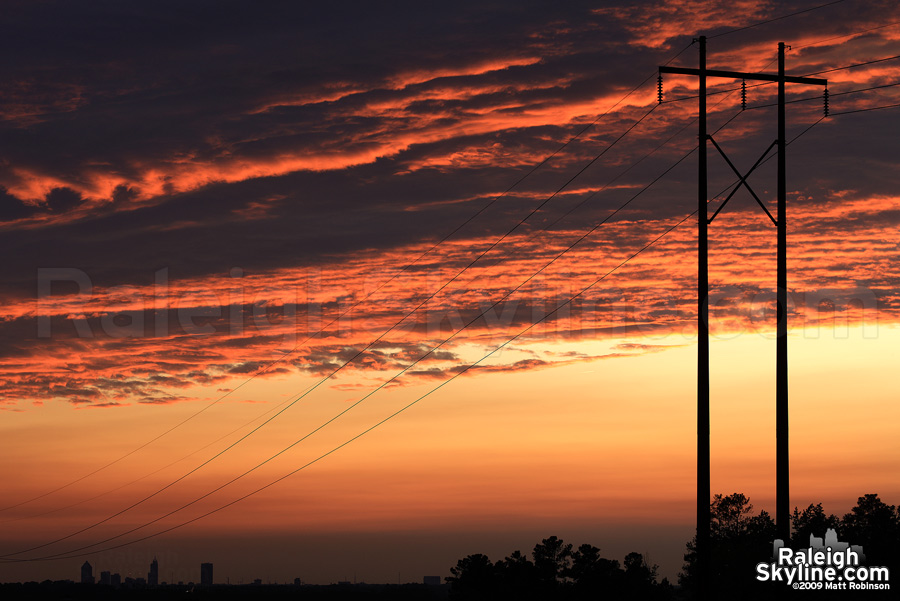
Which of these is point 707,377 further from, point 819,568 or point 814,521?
point 814,521

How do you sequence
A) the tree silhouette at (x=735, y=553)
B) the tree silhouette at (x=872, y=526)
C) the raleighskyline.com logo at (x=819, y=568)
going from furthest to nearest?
1. the tree silhouette at (x=872, y=526)
2. the tree silhouette at (x=735, y=553)
3. the raleighskyline.com logo at (x=819, y=568)

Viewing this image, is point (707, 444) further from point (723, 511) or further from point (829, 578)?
point (723, 511)

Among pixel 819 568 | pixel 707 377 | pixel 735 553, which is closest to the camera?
pixel 707 377

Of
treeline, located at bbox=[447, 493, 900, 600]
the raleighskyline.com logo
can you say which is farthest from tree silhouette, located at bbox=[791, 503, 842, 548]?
the raleighskyline.com logo

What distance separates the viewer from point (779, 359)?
3400 centimetres

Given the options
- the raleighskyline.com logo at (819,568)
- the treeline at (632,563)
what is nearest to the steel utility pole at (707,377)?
the raleighskyline.com logo at (819,568)

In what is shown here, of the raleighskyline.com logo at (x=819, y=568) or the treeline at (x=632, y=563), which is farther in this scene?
the treeline at (x=632, y=563)

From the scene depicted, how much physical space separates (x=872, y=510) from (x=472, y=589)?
49.8 meters

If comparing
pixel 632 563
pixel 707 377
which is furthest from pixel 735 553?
pixel 707 377

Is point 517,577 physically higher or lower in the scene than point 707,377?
lower

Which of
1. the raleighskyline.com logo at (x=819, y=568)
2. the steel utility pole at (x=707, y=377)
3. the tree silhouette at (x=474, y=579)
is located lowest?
the tree silhouette at (x=474, y=579)

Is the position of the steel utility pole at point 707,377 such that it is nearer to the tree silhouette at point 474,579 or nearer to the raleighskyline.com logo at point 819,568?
the raleighskyline.com logo at point 819,568

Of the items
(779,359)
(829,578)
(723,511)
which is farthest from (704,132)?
(723,511)

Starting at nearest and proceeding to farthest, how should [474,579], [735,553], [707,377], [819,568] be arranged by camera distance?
[707,377] < [819,568] < [735,553] < [474,579]
